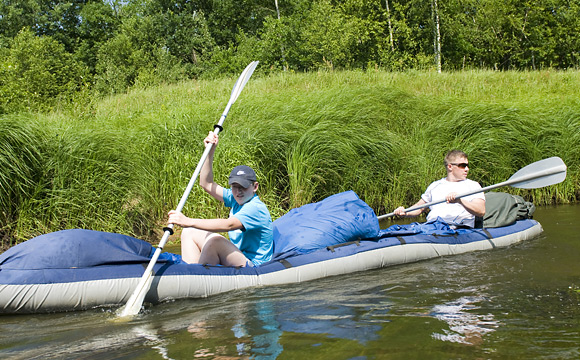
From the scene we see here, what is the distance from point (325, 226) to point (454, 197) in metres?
1.36

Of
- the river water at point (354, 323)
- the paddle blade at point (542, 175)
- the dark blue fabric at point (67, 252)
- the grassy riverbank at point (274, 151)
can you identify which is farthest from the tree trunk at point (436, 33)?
the dark blue fabric at point (67, 252)

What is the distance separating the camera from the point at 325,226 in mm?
5191

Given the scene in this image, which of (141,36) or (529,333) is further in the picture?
(141,36)

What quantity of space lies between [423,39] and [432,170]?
16.6 meters

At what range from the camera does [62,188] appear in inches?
248

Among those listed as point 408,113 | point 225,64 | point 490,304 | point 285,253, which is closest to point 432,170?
point 408,113

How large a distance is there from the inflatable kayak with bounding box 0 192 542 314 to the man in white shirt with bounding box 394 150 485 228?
0.26 meters

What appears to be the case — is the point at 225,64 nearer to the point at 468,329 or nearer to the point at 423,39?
the point at 423,39

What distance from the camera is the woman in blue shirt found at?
14.0 feet

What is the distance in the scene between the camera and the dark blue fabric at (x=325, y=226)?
5.03 m

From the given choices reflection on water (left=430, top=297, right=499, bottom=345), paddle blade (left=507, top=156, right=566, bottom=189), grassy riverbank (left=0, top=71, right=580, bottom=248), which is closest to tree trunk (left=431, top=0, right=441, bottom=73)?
grassy riverbank (left=0, top=71, right=580, bottom=248)

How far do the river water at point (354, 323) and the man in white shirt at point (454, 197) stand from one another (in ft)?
2.80

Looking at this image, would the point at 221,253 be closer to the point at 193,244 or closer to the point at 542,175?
the point at 193,244

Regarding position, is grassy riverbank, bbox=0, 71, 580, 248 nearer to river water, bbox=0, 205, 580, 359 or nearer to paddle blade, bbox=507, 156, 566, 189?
paddle blade, bbox=507, 156, 566, 189
